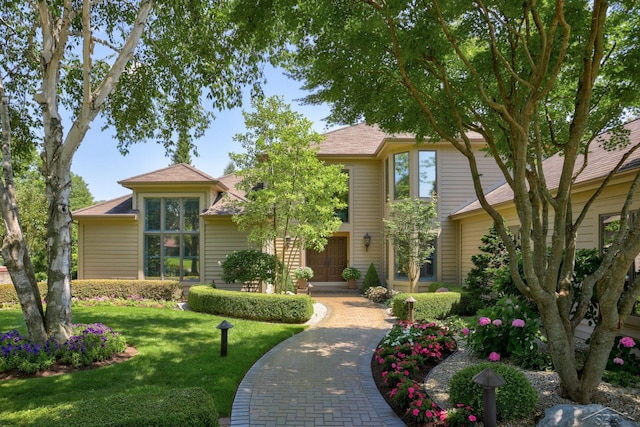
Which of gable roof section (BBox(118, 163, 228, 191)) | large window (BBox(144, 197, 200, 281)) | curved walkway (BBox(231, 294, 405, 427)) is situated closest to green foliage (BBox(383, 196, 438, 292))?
curved walkway (BBox(231, 294, 405, 427))

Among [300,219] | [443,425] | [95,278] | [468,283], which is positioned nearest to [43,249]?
[95,278]

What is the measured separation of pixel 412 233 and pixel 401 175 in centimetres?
311

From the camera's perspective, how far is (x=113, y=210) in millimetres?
15492

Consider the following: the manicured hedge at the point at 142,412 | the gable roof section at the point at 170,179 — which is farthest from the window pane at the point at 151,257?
the manicured hedge at the point at 142,412

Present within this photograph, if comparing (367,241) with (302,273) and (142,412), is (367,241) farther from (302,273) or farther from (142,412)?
(142,412)

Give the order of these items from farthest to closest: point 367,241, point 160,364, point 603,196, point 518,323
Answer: point 367,241, point 603,196, point 160,364, point 518,323

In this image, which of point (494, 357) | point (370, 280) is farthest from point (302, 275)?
point (494, 357)

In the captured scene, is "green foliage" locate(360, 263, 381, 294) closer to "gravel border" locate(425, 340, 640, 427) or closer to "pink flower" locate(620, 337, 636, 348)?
"gravel border" locate(425, 340, 640, 427)

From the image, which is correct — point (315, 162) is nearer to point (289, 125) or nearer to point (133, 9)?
point (289, 125)

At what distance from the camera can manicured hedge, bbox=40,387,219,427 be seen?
3217 millimetres

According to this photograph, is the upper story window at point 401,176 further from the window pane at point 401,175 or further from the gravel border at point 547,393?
the gravel border at point 547,393

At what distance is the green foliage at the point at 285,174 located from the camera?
452 inches

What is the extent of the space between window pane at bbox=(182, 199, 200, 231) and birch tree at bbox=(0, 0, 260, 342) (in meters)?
4.57

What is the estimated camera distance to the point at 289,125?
1187 cm
